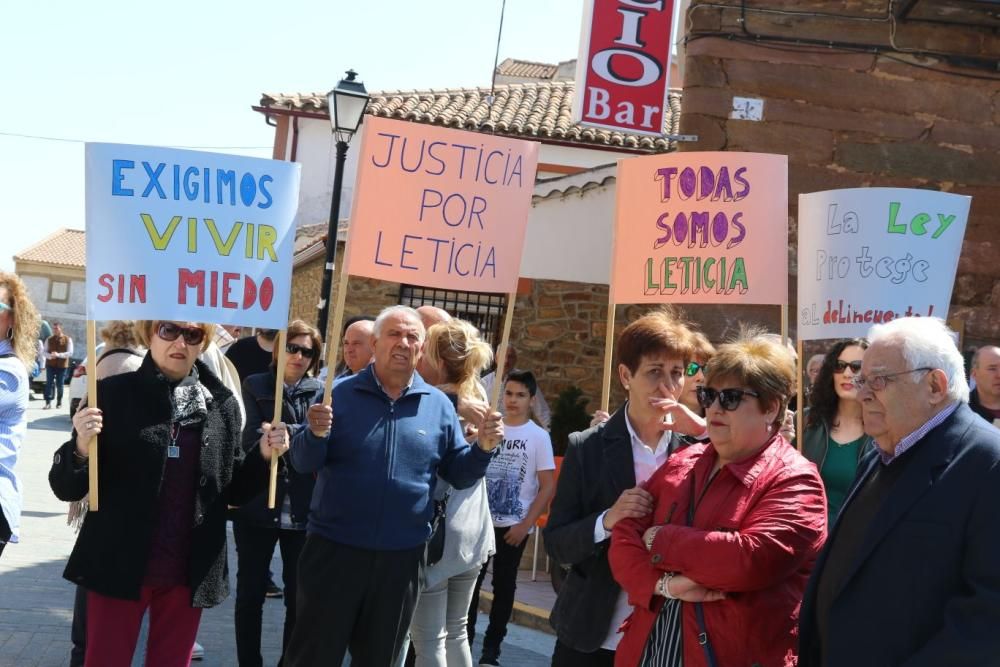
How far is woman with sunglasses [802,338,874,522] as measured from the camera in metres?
5.20

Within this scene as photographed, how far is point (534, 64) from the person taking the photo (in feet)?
137

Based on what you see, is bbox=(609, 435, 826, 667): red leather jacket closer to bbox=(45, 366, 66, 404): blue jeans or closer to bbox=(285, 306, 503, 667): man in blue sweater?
bbox=(285, 306, 503, 667): man in blue sweater

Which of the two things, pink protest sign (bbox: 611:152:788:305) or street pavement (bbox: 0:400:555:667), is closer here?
pink protest sign (bbox: 611:152:788:305)

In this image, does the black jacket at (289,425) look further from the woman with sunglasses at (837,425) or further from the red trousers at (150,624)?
the woman with sunglasses at (837,425)

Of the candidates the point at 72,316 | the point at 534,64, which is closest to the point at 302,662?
the point at 534,64

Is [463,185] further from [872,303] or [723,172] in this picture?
[872,303]

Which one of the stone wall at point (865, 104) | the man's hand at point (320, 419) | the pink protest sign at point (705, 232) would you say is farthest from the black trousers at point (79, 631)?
the stone wall at point (865, 104)

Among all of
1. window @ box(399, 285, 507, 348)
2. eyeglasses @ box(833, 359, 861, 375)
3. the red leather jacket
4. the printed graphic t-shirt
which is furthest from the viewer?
window @ box(399, 285, 507, 348)

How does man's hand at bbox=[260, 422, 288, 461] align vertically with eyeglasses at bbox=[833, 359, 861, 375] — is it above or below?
below

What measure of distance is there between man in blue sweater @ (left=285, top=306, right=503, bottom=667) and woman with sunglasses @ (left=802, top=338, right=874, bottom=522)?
1.47 m

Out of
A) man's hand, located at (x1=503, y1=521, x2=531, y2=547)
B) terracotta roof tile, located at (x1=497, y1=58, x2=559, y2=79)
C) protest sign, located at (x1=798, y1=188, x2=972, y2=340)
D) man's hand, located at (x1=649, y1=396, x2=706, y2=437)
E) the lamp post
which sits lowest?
man's hand, located at (x1=503, y1=521, x2=531, y2=547)

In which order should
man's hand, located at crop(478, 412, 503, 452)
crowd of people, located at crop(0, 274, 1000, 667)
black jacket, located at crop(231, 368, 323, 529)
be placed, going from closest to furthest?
crowd of people, located at crop(0, 274, 1000, 667), man's hand, located at crop(478, 412, 503, 452), black jacket, located at crop(231, 368, 323, 529)

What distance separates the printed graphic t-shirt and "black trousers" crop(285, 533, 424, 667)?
2.34 metres

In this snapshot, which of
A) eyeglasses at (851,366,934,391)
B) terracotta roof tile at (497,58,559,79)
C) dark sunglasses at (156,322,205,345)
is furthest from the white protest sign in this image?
terracotta roof tile at (497,58,559,79)
